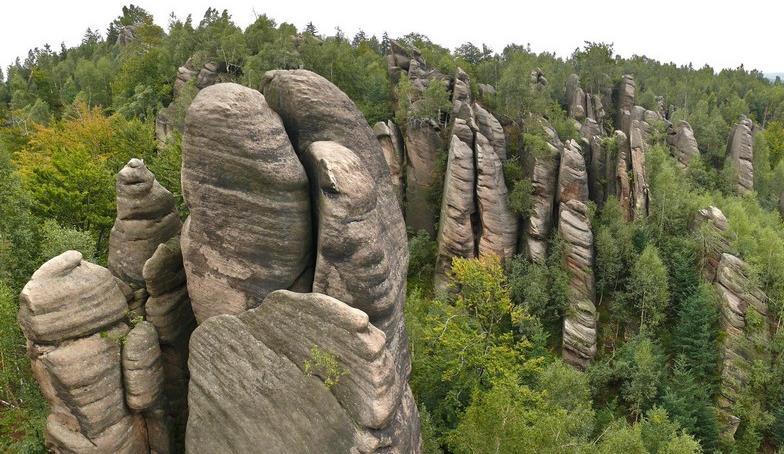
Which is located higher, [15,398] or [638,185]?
[638,185]

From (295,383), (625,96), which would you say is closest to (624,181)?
(625,96)

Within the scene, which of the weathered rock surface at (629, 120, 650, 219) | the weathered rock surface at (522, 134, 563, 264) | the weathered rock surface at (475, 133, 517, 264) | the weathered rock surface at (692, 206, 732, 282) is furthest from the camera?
the weathered rock surface at (629, 120, 650, 219)

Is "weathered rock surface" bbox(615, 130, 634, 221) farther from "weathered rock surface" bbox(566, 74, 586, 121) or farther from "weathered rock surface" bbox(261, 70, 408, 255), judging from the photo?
"weathered rock surface" bbox(261, 70, 408, 255)

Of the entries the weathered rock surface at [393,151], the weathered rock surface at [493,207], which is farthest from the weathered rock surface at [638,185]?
the weathered rock surface at [393,151]

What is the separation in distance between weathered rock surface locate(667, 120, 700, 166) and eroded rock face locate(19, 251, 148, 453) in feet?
222

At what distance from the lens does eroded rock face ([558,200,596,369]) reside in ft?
130

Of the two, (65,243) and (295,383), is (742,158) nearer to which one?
(295,383)

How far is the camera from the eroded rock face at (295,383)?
13039mm

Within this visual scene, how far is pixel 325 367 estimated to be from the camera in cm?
1330

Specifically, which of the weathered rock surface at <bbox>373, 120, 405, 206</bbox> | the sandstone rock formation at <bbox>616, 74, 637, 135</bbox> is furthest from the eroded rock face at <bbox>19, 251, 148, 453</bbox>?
the sandstone rock formation at <bbox>616, 74, 637, 135</bbox>

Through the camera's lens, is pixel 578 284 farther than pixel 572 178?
No

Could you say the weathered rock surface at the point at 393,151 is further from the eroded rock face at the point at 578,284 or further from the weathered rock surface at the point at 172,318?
the weathered rock surface at the point at 172,318

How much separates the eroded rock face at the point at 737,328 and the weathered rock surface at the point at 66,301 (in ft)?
132

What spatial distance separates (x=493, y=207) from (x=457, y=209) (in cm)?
342
